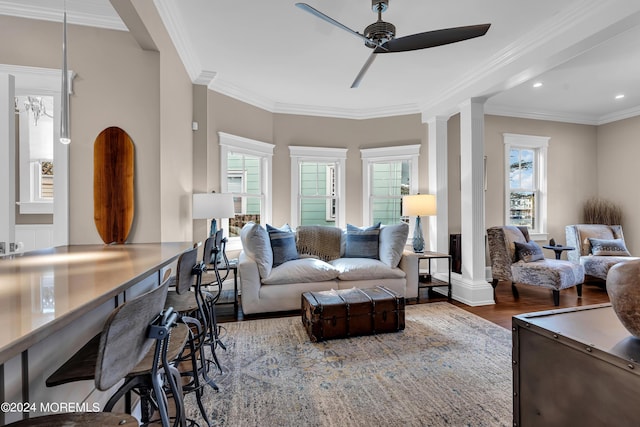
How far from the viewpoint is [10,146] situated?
2.09 meters

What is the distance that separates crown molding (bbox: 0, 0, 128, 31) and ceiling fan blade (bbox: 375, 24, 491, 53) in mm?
2137

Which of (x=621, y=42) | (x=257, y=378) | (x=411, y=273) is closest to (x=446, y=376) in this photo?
(x=257, y=378)

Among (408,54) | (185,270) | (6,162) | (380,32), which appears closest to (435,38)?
(380,32)

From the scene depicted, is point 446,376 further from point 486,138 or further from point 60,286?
point 486,138

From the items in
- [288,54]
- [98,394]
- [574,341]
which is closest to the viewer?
[574,341]

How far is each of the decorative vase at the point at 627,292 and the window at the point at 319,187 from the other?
4321mm

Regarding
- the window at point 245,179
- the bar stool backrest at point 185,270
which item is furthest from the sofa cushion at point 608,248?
the bar stool backrest at point 185,270

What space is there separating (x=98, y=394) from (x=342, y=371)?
1490 millimetres

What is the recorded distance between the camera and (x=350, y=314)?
2.79m

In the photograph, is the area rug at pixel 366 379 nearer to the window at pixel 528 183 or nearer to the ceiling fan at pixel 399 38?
the ceiling fan at pixel 399 38

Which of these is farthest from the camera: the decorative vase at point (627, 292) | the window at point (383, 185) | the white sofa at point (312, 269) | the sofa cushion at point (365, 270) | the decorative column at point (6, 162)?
the window at point (383, 185)

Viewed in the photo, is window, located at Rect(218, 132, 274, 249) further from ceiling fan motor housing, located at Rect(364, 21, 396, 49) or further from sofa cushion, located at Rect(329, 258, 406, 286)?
ceiling fan motor housing, located at Rect(364, 21, 396, 49)

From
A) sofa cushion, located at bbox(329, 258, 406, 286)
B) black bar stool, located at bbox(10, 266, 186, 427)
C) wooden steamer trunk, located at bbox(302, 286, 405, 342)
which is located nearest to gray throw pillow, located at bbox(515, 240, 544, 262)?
sofa cushion, located at bbox(329, 258, 406, 286)

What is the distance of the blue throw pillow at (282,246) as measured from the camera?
3.85 m
